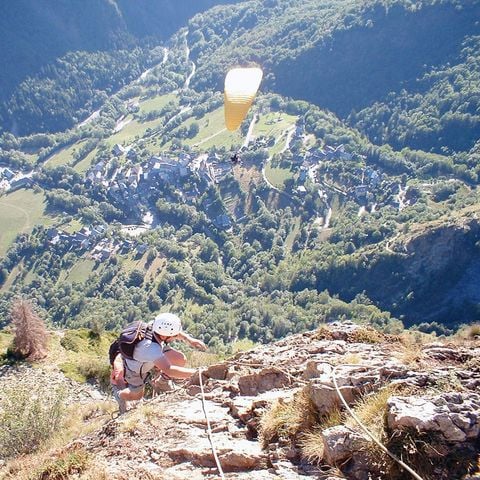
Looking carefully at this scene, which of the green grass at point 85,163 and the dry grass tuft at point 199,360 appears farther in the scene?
the green grass at point 85,163

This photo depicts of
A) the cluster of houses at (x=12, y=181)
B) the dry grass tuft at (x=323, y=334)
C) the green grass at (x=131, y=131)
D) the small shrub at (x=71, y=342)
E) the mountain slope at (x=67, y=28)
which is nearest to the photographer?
the dry grass tuft at (x=323, y=334)

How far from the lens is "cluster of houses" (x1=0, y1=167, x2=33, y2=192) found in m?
115

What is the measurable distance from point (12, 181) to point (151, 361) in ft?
396

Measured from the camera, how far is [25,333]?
2456 centimetres

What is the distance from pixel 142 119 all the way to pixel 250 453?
5534 inches

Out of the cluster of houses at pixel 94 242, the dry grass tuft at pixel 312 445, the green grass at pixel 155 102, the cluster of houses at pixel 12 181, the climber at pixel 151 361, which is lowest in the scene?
the dry grass tuft at pixel 312 445

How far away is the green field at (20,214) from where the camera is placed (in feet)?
328

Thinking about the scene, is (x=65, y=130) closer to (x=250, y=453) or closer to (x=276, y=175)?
(x=276, y=175)

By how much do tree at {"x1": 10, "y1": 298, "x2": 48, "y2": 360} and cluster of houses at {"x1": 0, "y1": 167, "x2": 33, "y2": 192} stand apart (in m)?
98.1

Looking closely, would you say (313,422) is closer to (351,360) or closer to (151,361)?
(351,360)

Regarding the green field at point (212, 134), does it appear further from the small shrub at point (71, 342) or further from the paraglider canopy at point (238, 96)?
the paraglider canopy at point (238, 96)

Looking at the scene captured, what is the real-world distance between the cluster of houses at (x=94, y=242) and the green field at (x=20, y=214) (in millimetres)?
7389

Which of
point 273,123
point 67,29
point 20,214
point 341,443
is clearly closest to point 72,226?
point 20,214

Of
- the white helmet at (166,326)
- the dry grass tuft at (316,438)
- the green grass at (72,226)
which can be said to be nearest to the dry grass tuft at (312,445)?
the dry grass tuft at (316,438)
